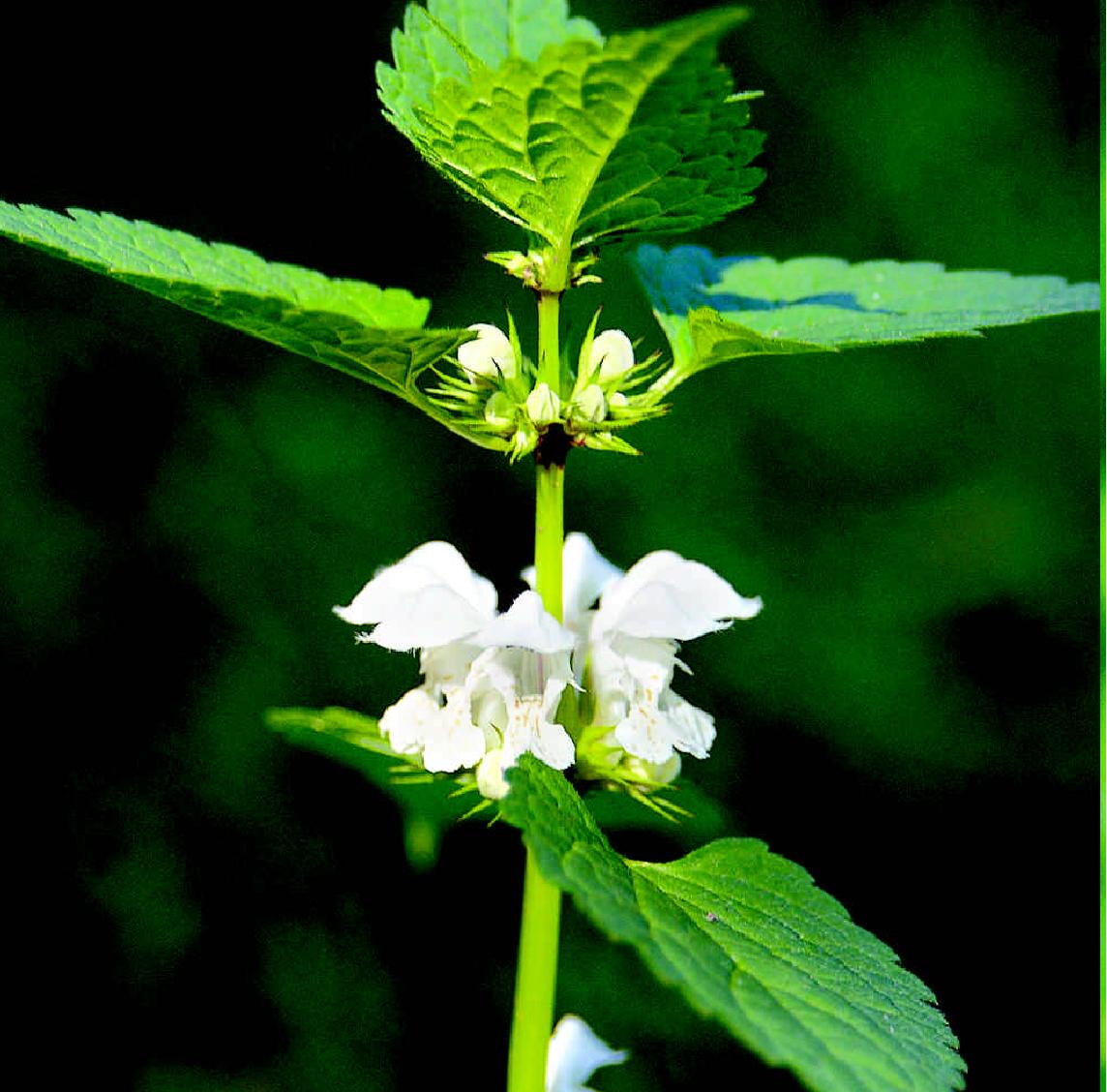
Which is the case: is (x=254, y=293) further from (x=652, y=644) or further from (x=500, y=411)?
(x=652, y=644)

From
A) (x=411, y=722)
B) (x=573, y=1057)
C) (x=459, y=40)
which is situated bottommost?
(x=573, y=1057)

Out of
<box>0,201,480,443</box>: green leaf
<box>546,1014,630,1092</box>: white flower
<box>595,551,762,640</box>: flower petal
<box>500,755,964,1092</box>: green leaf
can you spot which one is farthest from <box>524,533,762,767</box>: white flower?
<box>546,1014,630,1092</box>: white flower

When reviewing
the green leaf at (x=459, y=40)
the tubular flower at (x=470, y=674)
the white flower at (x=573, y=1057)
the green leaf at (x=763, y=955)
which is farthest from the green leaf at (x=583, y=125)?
the white flower at (x=573, y=1057)

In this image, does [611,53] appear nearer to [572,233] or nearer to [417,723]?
[572,233]

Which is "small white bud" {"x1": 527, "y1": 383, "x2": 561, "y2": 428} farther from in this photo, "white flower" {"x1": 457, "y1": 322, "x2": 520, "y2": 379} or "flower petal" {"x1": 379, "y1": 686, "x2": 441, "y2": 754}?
"flower petal" {"x1": 379, "y1": 686, "x2": 441, "y2": 754}

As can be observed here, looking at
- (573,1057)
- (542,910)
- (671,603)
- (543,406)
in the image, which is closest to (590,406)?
(543,406)

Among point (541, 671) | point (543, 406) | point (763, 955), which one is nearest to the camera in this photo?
point (763, 955)

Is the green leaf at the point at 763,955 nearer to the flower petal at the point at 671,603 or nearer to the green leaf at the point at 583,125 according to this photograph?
the flower petal at the point at 671,603
